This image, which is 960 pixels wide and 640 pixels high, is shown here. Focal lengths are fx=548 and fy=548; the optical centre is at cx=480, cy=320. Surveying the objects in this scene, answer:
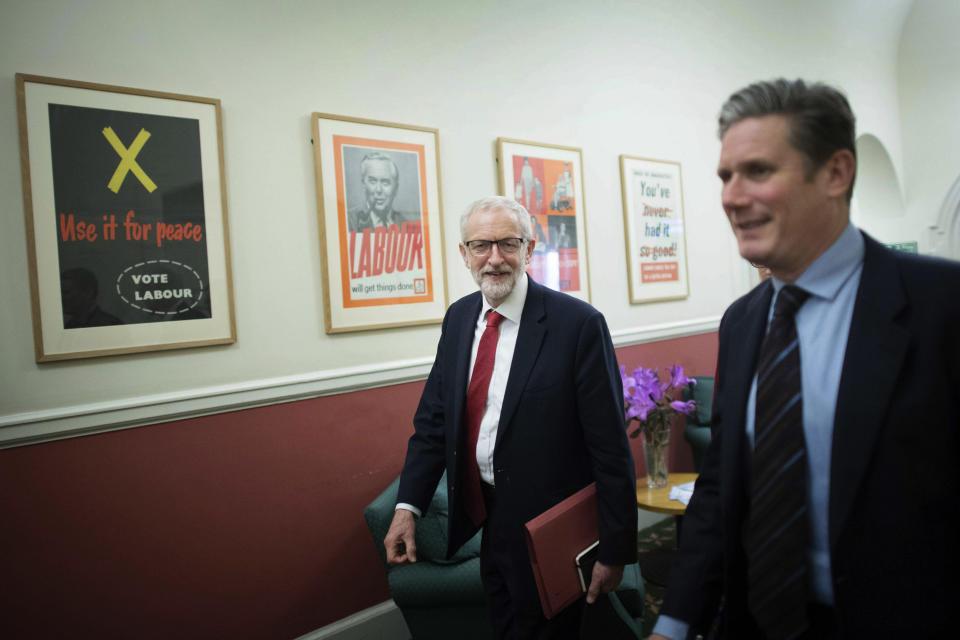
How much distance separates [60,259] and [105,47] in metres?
0.88

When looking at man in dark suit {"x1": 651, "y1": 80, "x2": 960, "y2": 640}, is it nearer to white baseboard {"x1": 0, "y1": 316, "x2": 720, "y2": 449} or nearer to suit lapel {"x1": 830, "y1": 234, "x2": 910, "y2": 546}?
suit lapel {"x1": 830, "y1": 234, "x2": 910, "y2": 546}

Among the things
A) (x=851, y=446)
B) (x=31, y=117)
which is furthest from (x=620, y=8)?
(x=851, y=446)

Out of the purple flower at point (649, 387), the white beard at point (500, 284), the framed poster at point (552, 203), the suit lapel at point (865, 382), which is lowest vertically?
the purple flower at point (649, 387)

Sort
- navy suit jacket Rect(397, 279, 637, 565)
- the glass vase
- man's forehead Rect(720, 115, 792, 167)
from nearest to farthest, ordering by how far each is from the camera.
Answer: man's forehead Rect(720, 115, 792, 167) → navy suit jacket Rect(397, 279, 637, 565) → the glass vase

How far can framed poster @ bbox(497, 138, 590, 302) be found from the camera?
3336mm

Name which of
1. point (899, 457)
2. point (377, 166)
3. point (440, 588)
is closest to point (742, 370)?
point (899, 457)

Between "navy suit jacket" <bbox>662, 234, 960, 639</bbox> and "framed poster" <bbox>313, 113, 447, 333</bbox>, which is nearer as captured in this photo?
"navy suit jacket" <bbox>662, 234, 960, 639</bbox>

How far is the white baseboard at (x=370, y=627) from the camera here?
2.61 meters

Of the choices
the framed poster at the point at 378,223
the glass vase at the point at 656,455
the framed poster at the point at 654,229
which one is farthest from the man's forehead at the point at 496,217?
the framed poster at the point at 654,229

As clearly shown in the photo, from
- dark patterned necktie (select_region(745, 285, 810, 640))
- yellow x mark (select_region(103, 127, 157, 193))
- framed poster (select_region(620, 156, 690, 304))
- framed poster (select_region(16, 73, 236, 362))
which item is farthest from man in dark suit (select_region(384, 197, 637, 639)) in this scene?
framed poster (select_region(620, 156, 690, 304))

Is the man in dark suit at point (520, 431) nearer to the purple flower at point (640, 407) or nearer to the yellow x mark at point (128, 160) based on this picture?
the purple flower at point (640, 407)

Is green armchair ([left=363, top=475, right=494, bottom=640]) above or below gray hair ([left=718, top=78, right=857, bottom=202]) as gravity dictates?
below

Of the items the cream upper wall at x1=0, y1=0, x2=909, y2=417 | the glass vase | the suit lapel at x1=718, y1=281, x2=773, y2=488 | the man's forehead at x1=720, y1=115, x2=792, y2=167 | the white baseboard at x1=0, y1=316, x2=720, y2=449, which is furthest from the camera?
the glass vase

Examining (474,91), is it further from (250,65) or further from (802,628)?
(802,628)
